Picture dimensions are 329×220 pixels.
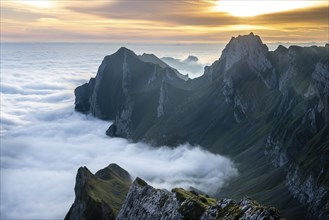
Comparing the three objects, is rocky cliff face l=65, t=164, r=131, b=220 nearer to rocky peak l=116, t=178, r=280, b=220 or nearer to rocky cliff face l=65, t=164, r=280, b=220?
rocky cliff face l=65, t=164, r=280, b=220

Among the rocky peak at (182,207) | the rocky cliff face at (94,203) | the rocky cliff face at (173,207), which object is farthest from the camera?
the rocky cliff face at (94,203)

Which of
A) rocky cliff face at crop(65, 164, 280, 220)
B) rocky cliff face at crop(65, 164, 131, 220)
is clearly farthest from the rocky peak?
rocky cliff face at crop(65, 164, 131, 220)

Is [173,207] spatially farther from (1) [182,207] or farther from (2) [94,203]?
(2) [94,203]

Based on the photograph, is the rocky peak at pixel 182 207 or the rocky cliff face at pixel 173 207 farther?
the rocky cliff face at pixel 173 207

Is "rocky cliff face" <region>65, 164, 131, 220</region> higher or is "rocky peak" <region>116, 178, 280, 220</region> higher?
"rocky peak" <region>116, 178, 280, 220</region>

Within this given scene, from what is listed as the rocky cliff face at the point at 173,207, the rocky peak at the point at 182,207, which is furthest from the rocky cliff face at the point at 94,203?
the rocky peak at the point at 182,207

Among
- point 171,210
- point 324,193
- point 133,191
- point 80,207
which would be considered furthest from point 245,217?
point 324,193

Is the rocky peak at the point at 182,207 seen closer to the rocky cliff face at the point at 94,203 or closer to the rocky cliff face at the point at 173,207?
the rocky cliff face at the point at 173,207

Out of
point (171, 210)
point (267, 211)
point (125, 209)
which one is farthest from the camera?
point (125, 209)

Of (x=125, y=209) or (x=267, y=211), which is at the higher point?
(x=267, y=211)

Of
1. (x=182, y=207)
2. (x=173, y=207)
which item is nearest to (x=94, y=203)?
(x=173, y=207)

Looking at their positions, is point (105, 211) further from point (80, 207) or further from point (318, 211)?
point (318, 211)
